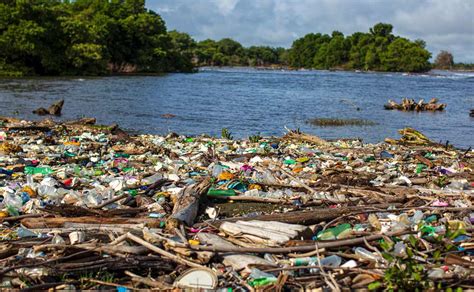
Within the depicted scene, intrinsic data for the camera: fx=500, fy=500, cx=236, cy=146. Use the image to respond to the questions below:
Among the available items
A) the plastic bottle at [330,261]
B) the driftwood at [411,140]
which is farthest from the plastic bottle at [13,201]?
the driftwood at [411,140]

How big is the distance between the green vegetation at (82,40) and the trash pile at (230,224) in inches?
1826

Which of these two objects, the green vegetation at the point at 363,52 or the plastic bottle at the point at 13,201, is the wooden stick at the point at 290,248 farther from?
the green vegetation at the point at 363,52

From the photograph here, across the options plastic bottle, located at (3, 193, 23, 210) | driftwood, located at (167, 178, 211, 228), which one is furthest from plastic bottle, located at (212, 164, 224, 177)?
plastic bottle, located at (3, 193, 23, 210)

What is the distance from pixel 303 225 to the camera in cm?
506

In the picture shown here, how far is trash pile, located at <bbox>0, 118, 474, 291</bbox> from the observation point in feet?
12.6

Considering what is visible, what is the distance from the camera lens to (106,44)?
71.5 metres

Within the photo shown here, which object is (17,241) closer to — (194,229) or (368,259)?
(194,229)

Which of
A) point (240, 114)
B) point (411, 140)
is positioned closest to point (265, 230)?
point (411, 140)

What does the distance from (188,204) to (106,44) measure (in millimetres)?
Result: 70264

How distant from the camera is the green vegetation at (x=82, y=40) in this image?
50531 mm

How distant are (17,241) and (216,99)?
2804 centimetres

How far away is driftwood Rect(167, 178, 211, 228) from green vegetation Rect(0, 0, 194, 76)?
48.5 metres

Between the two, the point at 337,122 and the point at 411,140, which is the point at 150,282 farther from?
the point at 337,122

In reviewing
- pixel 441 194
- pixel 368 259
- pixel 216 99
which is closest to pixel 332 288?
pixel 368 259
